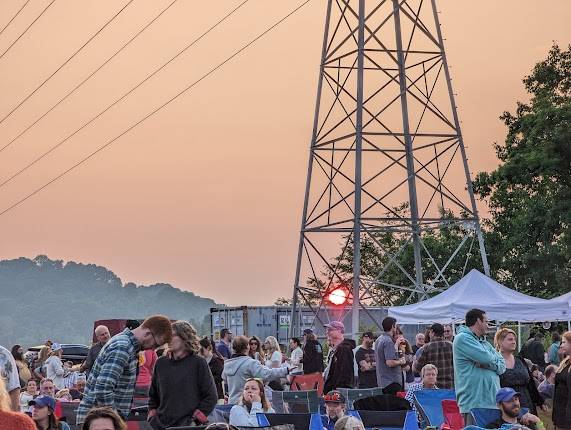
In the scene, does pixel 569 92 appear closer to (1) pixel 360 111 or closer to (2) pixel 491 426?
(1) pixel 360 111

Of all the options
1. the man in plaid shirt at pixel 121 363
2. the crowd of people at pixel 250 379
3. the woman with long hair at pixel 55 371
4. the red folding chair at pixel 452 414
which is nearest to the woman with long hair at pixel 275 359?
the crowd of people at pixel 250 379

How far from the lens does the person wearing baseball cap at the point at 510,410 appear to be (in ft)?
45.2

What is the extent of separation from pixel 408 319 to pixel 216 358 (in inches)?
313

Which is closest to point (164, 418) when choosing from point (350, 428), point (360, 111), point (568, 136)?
point (350, 428)

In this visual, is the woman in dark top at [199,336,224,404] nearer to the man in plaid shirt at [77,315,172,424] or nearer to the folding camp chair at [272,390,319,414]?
the folding camp chair at [272,390,319,414]

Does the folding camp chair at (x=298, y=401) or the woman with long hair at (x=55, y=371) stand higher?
the woman with long hair at (x=55, y=371)

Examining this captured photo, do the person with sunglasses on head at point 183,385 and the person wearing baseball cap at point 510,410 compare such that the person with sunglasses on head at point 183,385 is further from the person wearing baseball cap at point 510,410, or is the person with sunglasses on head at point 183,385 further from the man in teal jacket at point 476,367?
the man in teal jacket at point 476,367

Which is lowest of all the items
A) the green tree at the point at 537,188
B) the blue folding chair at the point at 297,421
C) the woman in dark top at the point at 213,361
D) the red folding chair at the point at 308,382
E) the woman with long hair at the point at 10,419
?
the woman with long hair at the point at 10,419

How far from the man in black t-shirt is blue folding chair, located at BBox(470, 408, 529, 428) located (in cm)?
825

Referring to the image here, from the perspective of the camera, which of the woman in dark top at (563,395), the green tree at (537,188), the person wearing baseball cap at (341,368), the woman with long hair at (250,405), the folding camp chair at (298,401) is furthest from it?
the green tree at (537,188)

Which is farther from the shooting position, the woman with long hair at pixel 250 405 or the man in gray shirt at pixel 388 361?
the man in gray shirt at pixel 388 361

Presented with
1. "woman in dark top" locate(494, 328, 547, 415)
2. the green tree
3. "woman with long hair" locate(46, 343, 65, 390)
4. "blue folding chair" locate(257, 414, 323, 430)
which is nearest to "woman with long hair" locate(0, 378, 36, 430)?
"blue folding chair" locate(257, 414, 323, 430)

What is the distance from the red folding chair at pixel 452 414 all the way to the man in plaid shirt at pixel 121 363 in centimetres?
446

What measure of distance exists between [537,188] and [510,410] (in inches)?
1828
